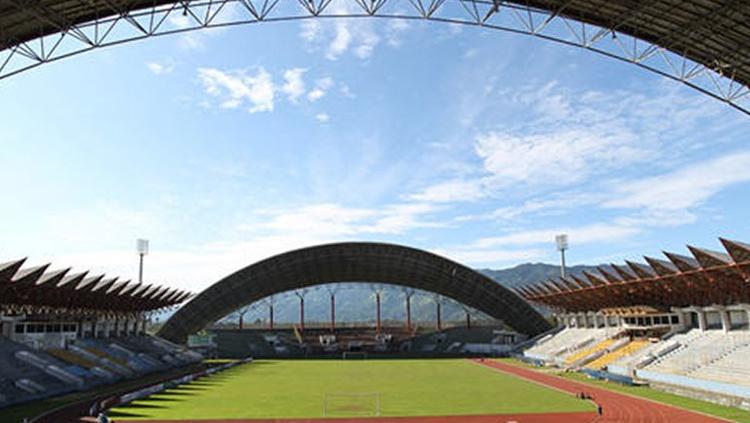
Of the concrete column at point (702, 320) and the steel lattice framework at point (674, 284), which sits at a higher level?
the steel lattice framework at point (674, 284)

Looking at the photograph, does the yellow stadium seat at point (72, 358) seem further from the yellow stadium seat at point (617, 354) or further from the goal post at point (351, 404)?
the yellow stadium seat at point (617, 354)

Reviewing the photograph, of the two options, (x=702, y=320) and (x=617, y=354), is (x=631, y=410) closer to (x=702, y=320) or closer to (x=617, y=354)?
(x=702, y=320)

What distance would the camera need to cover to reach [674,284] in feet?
168

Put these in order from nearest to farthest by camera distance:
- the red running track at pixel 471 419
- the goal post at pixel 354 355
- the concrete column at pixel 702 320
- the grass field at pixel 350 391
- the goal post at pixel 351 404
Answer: the red running track at pixel 471 419 < the goal post at pixel 351 404 < the grass field at pixel 350 391 < the concrete column at pixel 702 320 < the goal post at pixel 354 355

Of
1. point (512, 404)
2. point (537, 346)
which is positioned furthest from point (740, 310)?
point (537, 346)

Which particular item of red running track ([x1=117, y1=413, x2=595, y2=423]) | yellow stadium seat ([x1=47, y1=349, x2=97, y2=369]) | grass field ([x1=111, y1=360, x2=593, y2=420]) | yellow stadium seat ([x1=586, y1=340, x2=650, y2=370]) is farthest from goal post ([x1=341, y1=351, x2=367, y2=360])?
red running track ([x1=117, y1=413, x2=595, y2=423])

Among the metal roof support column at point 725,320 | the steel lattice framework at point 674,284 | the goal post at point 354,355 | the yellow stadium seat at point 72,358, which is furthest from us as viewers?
the goal post at point 354,355

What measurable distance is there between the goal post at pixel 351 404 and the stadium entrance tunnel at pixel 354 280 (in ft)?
153

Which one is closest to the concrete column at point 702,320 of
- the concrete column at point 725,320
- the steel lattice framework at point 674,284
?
the steel lattice framework at point 674,284

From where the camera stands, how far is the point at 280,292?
Answer: 10144 cm

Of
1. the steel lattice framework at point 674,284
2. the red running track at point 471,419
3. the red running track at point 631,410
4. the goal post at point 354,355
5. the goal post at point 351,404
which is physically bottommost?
the red running track at point 631,410

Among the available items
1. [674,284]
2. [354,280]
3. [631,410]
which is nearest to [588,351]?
[674,284]

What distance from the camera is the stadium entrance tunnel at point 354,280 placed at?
90562 millimetres

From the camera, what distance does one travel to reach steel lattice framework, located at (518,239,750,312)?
41.7 m
